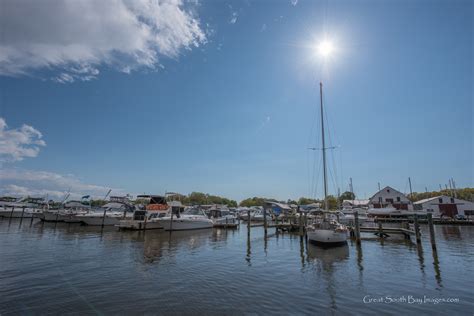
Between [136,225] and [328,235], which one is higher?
[328,235]

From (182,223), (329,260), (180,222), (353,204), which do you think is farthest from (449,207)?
(180,222)

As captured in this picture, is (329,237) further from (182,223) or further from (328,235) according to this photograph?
(182,223)

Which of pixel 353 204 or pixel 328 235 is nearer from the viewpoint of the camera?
pixel 328 235

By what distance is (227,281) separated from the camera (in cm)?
1127

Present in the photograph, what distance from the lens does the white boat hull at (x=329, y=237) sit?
1978 centimetres

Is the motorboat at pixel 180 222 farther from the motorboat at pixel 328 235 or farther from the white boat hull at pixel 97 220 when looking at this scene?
the motorboat at pixel 328 235

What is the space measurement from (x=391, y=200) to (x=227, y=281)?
6244 centimetres

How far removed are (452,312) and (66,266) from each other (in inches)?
705

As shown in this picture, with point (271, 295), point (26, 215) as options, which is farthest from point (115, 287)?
point (26, 215)

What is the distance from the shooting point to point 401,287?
34.7 feet

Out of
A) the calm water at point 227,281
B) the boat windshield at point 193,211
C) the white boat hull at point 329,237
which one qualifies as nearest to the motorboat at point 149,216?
the boat windshield at point 193,211

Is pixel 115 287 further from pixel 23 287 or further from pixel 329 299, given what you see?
pixel 329 299

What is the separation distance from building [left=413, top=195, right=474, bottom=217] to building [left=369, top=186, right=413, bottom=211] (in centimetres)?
406

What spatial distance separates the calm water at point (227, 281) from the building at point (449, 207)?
4637cm
